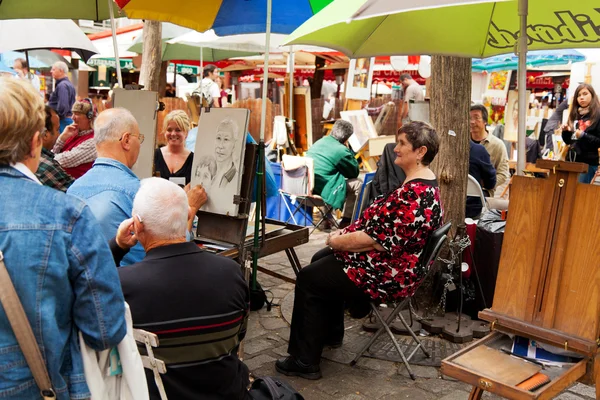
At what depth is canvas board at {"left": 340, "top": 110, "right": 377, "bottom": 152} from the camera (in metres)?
9.75

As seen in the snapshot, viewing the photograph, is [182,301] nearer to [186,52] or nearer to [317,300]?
[317,300]

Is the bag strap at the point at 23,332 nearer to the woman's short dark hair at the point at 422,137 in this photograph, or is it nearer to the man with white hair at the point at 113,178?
the man with white hair at the point at 113,178

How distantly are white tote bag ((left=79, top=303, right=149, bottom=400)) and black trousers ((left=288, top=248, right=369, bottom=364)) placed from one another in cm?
220

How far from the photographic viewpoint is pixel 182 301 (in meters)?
2.17

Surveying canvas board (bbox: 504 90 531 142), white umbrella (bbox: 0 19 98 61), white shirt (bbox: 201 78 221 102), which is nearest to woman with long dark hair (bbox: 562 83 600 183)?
canvas board (bbox: 504 90 531 142)

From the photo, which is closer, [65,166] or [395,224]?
[395,224]

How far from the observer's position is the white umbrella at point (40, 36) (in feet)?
22.4

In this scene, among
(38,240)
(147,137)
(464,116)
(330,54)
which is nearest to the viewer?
(38,240)

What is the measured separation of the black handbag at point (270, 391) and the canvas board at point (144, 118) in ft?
6.70

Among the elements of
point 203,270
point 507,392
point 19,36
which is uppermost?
point 19,36

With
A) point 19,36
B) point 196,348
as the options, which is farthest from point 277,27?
point 196,348

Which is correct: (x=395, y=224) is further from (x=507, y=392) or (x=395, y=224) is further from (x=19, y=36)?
(x=19, y=36)

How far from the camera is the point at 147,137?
4.28 m

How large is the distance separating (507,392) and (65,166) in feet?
12.8
